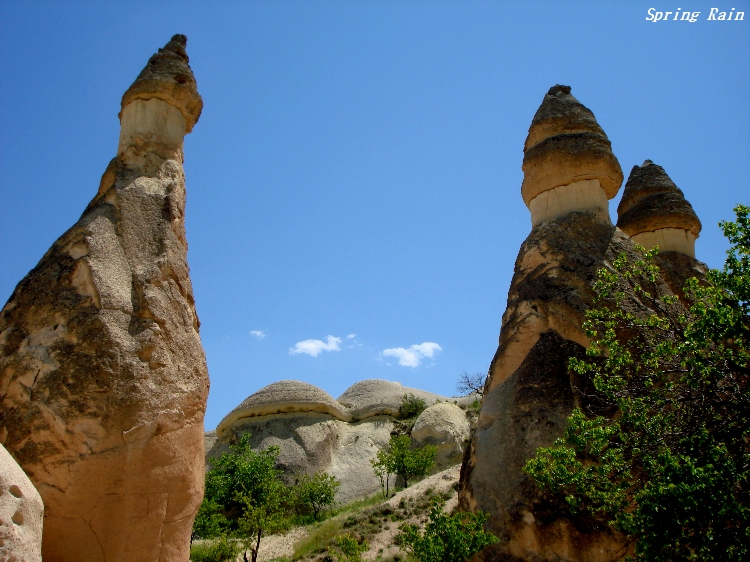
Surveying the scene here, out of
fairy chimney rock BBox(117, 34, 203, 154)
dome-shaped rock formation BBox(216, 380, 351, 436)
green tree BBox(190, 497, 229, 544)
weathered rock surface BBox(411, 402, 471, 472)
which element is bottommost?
green tree BBox(190, 497, 229, 544)

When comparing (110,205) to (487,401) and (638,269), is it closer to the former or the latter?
(487,401)

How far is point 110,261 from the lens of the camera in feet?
18.8

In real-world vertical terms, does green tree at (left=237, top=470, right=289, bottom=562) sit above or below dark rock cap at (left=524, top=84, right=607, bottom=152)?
below

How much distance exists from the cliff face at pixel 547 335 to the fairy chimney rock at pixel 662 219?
341 centimetres

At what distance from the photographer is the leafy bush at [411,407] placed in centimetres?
2232

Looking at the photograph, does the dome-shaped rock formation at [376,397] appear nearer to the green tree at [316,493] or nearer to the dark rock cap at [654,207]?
the green tree at [316,493]

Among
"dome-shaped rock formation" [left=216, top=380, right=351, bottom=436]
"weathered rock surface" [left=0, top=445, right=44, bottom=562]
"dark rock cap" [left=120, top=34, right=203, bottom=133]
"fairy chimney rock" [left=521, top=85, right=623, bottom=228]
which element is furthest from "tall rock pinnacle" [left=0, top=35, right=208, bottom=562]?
"dome-shaped rock formation" [left=216, top=380, right=351, bottom=436]

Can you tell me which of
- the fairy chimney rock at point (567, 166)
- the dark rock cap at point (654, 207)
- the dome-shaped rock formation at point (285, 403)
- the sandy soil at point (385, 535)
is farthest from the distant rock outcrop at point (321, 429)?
the fairy chimney rock at point (567, 166)

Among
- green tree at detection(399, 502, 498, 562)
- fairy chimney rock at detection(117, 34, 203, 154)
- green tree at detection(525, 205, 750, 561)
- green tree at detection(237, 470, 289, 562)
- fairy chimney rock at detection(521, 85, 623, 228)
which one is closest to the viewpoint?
green tree at detection(525, 205, 750, 561)

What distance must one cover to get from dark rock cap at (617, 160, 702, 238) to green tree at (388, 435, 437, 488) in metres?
8.27

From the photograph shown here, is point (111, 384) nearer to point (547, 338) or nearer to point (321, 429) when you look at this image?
point (547, 338)

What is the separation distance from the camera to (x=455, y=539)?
5.86m

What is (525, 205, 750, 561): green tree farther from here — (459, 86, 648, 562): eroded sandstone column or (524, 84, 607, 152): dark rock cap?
(524, 84, 607, 152): dark rock cap

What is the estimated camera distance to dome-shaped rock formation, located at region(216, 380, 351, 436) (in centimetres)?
2084
